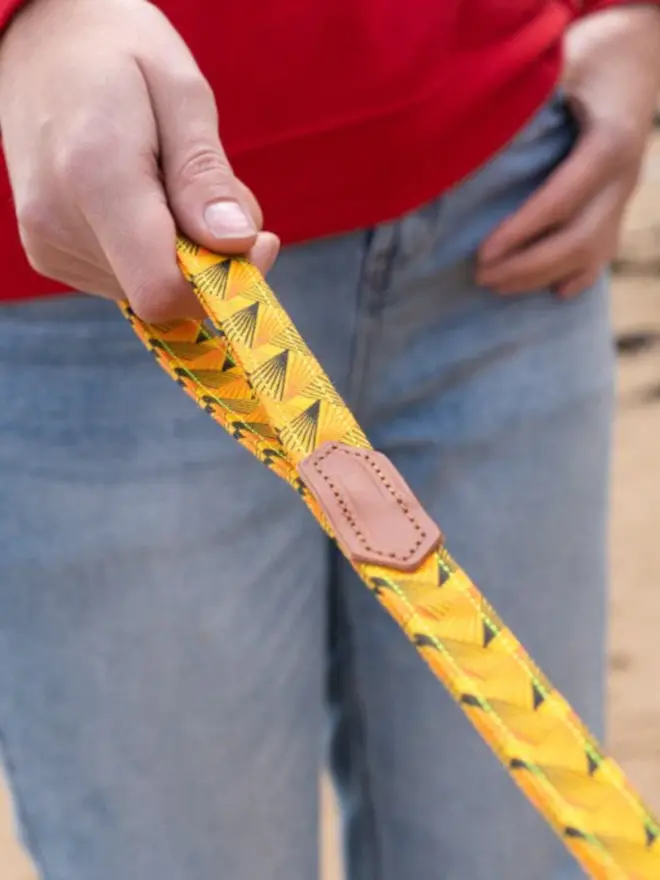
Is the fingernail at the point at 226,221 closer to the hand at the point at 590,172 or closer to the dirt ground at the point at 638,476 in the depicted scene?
the hand at the point at 590,172

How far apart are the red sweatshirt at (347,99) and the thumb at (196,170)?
8 cm

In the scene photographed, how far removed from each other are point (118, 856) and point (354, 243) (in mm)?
311

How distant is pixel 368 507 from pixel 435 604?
34 mm

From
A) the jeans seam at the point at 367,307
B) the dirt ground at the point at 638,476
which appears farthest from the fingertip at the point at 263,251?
the dirt ground at the point at 638,476

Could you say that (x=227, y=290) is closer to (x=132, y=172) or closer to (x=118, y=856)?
(x=132, y=172)

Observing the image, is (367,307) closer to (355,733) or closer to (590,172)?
(590,172)

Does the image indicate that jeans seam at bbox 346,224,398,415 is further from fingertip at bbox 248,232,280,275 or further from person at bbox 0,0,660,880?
fingertip at bbox 248,232,280,275

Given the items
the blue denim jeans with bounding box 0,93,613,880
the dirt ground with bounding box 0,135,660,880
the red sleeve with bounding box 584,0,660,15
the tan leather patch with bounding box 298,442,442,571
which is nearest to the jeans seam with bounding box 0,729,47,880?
the blue denim jeans with bounding box 0,93,613,880

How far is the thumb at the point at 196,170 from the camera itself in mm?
281

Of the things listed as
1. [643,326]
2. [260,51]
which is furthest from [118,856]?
[643,326]

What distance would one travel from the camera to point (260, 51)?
1.19ft

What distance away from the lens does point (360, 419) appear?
451 millimetres

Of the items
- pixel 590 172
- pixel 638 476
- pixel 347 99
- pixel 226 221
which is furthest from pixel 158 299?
pixel 638 476

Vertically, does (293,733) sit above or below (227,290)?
below
